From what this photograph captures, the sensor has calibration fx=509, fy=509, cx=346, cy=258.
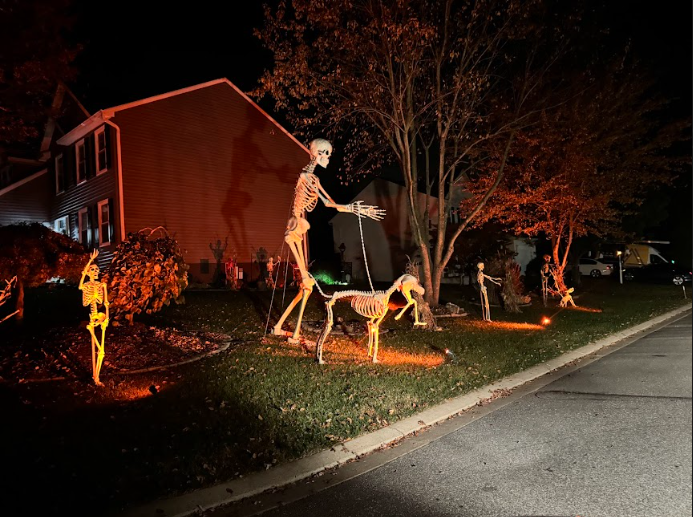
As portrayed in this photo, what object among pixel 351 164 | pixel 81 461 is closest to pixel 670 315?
pixel 351 164

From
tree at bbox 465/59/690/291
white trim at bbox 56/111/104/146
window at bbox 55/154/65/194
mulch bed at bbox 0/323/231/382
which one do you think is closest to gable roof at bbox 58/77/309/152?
white trim at bbox 56/111/104/146

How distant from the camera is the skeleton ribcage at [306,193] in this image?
8.27 meters

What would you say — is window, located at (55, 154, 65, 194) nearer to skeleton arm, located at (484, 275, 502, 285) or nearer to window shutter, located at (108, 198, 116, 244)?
window shutter, located at (108, 198, 116, 244)

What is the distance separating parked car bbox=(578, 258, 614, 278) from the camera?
35.8 metres

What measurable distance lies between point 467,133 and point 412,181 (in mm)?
2225

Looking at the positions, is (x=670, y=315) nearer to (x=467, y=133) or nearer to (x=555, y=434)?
(x=467, y=133)

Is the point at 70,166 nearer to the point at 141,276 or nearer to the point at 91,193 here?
the point at 91,193

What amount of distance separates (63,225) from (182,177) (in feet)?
26.0

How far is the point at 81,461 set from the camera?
14.6 feet

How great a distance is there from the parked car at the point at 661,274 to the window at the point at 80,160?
98.1 ft

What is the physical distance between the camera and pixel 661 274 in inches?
1136

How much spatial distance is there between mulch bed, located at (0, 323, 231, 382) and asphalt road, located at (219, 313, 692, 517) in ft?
14.0

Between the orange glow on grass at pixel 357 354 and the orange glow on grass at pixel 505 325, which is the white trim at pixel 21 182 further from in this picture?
the orange glow on grass at pixel 505 325

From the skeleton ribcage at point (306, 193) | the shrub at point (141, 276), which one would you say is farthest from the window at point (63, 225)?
the skeleton ribcage at point (306, 193)
